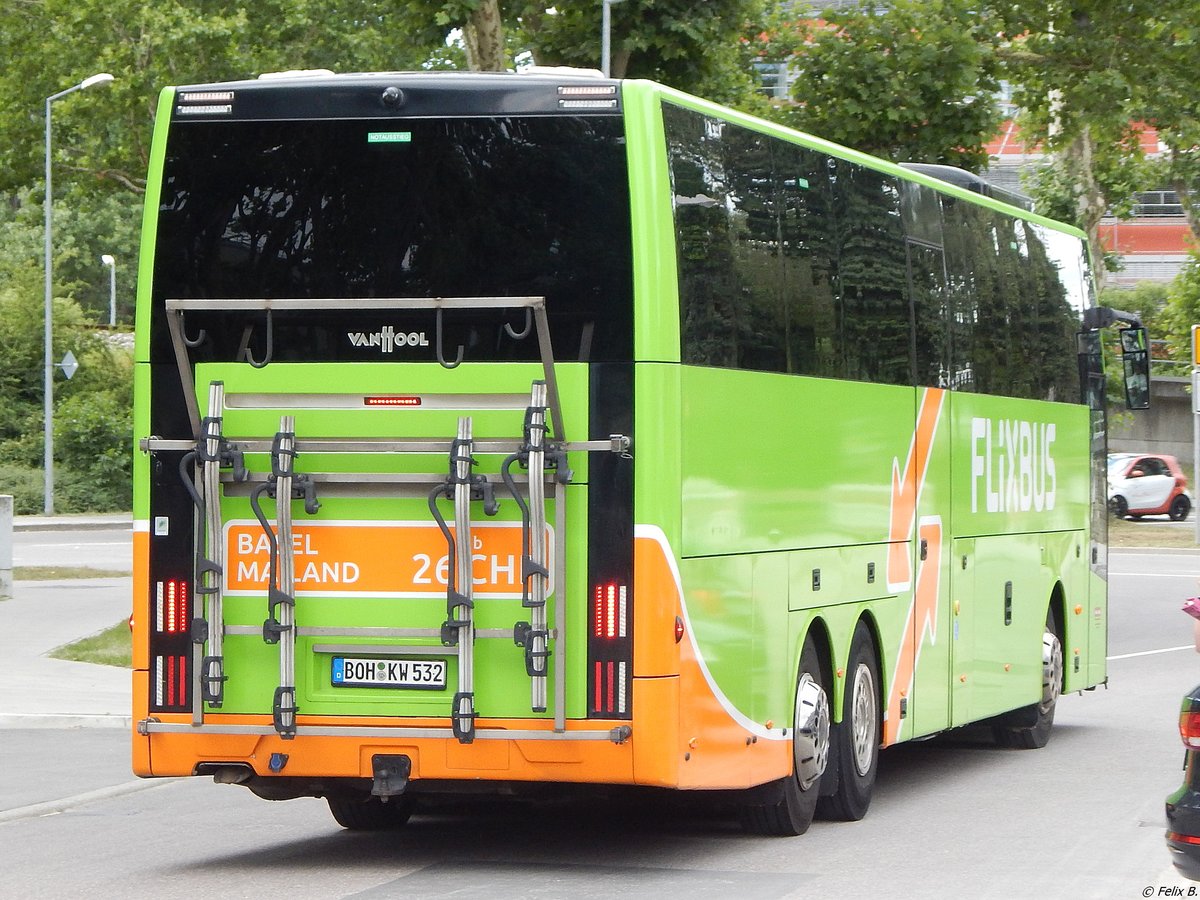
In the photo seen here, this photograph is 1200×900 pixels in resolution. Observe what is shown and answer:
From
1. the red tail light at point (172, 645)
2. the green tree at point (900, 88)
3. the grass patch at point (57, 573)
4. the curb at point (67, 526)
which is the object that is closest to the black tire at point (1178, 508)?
the curb at point (67, 526)

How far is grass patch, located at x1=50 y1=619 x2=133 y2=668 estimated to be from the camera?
19828mm

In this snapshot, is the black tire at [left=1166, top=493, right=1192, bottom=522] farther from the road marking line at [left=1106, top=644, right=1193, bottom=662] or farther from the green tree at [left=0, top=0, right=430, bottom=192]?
the road marking line at [left=1106, top=644, right=1193, bottom=662]

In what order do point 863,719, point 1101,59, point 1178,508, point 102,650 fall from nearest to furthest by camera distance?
point 863,719 → point 102,650 → point 1101,59 → point 1178,508

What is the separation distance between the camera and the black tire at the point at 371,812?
11.2 m

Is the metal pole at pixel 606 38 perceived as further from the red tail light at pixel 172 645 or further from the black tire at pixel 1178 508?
the black tire at pixel 1178 508

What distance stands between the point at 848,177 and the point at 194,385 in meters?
4.07

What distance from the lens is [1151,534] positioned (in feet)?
150

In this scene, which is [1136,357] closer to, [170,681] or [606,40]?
[606,40]

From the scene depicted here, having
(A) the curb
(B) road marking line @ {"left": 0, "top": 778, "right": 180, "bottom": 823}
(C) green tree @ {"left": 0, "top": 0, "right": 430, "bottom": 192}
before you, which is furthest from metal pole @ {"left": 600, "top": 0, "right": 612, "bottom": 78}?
(A) the curb

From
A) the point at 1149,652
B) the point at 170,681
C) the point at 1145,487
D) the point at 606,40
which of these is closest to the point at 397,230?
the point at 170,681

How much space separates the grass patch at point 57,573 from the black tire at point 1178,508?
28520mm

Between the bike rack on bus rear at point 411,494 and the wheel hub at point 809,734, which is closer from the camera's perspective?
the bike rack on bus rear at point 411,494

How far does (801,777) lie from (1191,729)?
337cm

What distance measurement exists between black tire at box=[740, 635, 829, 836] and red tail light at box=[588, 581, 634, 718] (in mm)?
1773
